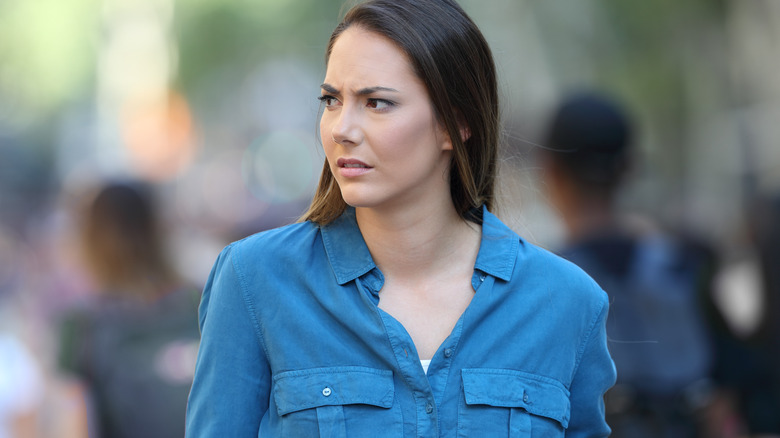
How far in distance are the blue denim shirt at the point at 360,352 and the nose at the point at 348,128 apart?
29cm

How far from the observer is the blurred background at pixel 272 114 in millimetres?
6594

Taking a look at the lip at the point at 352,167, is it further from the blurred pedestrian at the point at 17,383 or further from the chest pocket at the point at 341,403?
the blurred pedestrian at the point at 17,383

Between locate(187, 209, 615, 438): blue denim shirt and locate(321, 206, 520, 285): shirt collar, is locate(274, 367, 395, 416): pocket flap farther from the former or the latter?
locate(321, 206, 520, 285): shirt collar

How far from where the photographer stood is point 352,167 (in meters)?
2.55

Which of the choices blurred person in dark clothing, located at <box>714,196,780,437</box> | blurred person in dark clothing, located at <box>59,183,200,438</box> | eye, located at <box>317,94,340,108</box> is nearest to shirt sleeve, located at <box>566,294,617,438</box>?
eye, located at <box>317,94,340,108</box>

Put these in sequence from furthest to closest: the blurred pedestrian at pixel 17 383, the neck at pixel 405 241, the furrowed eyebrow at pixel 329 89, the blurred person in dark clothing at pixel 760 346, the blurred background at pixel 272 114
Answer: the blurred background at pixel 272 114 → the blurred pedestrian at pixel 17 383 → the blurred person in dark clothing at pixel 760 346 → the neck at pixel 405 241 → the furrowed eyebrow at pixel 329 89

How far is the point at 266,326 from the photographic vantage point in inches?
99.0

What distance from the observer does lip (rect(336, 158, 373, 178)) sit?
254 cm

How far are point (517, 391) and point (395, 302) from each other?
1.25 ft

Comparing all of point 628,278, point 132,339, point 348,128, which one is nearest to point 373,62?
point 348,128

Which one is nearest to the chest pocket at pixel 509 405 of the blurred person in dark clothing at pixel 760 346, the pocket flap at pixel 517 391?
the pocket flap at pixel 517 391

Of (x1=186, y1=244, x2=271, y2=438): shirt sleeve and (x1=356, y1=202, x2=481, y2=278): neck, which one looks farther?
(x1=356, y1=202, x2=481, y2=278): neck

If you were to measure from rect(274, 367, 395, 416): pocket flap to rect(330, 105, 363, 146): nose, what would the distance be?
56cm

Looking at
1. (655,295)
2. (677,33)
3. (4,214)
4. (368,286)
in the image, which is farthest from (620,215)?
(4,214)
